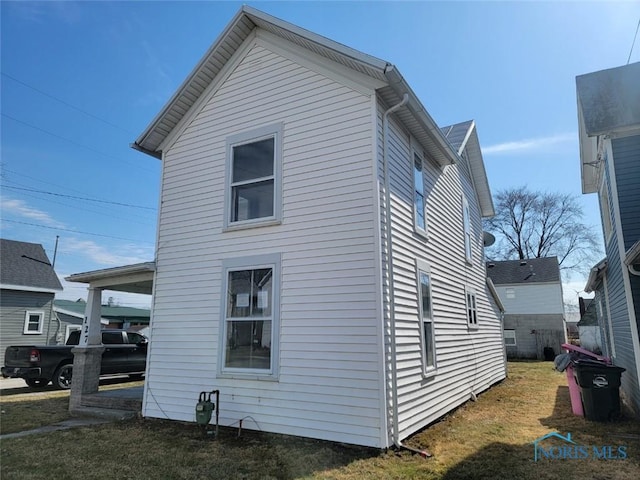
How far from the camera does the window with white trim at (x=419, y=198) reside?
23.6 ft

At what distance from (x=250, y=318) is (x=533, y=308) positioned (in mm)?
23805

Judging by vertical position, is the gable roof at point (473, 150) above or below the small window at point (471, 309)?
above

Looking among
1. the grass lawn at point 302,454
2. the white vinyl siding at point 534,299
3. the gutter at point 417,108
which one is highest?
the gutter at point 417,108

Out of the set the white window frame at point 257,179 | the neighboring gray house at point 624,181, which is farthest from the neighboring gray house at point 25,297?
the neighboring gray house at point 624,181

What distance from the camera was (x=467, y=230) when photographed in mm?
11312

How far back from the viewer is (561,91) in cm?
922

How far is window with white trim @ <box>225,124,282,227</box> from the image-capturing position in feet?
22.1

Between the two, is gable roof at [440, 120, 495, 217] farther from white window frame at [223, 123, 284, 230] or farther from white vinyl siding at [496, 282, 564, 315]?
white vinyl siding at [496, 282, 564, 315]

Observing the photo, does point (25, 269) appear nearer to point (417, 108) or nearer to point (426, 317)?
point (426, 317)

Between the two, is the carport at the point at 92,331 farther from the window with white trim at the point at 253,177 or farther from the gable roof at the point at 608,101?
the gable roof at the point at 608,101

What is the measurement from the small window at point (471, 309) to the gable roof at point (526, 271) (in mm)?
17230

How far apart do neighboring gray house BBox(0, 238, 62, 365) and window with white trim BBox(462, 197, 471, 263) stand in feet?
59.8

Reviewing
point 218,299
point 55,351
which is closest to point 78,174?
point 55,351

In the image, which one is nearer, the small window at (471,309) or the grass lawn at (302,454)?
the grass lawn at (302,454)
